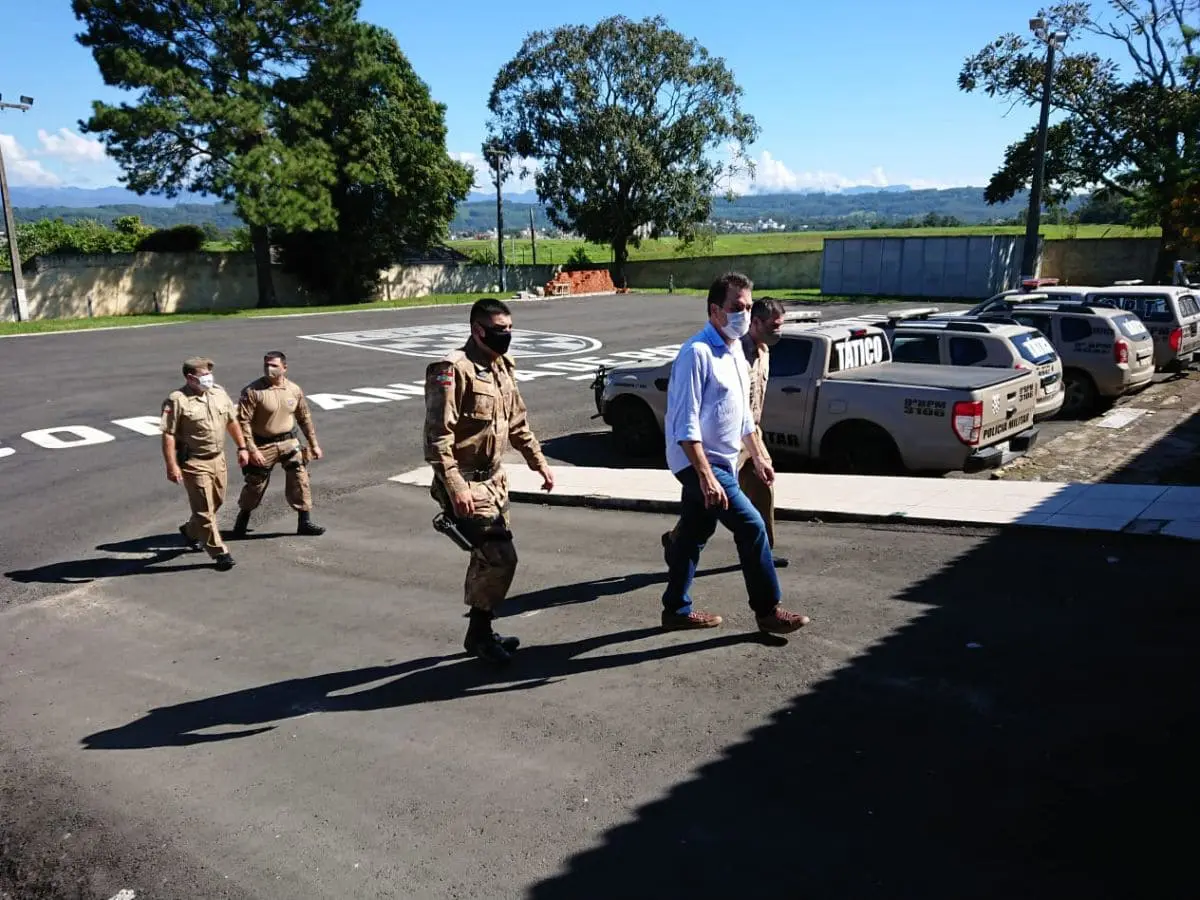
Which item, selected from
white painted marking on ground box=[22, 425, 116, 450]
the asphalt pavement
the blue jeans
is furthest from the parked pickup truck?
white painted marking on ground box=[22, 425, 116, 450]

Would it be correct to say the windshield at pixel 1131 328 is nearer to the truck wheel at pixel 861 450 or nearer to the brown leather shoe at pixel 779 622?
the truck wheel at pixel 861 450

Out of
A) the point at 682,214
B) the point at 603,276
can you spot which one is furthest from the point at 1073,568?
the point at 682,214

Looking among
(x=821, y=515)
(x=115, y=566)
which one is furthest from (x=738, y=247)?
(x=115, y=566)

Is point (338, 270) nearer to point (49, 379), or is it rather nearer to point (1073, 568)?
point (49, 379)

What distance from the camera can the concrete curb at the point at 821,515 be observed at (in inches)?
316

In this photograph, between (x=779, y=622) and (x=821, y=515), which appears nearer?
(x=779, y=622)

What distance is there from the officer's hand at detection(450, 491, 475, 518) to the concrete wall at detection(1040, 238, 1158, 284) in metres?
47.6

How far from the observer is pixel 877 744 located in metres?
4.76

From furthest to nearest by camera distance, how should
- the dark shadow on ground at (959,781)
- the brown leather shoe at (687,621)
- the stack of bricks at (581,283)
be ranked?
the stack of bricks at (581,283) → the brown leather shoe at (687,621) → the dark shadow on ground at (959,781)

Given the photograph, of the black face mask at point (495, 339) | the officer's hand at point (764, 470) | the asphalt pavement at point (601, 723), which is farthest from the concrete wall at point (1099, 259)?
the black face mask at point (495, 339)

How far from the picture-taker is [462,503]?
5.46 m

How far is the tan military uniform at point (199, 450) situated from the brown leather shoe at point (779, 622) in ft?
17.1

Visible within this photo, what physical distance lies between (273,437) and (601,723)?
5.94 metres

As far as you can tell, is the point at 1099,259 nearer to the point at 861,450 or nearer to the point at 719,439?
the point at 861,450
